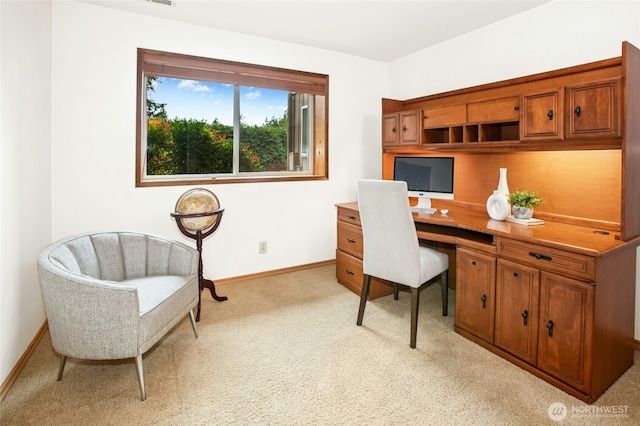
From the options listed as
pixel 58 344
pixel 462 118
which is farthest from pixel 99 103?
pixel 462 118

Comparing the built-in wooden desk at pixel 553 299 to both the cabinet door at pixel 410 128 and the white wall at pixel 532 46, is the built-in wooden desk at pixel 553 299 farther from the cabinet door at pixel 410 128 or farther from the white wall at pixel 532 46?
the cabinet door at pixel 410 128

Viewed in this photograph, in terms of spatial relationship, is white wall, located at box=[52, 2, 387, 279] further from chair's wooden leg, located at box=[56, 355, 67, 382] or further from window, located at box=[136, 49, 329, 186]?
chair's wooden leg, located at box=[56, 355, 67, 382]

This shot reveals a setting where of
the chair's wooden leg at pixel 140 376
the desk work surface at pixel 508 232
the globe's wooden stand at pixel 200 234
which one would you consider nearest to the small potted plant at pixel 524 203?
the desk work surface at pixel 508 232

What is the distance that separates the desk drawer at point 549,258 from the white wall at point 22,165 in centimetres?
276

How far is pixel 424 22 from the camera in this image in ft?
10.5

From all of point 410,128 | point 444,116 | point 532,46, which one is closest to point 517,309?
point 444,116

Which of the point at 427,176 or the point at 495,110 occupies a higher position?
the point at 495,110

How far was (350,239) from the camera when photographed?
3398 millimetres

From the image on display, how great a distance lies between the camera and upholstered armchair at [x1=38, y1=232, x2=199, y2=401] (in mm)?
1792

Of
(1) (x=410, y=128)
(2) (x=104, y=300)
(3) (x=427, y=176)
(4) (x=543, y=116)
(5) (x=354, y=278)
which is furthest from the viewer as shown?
(1) (x=410, y=128)

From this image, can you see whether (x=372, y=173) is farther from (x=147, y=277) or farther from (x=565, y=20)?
(x=147, y=277)

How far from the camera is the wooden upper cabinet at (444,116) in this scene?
3070 mm

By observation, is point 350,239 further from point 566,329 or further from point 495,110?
point 566,329

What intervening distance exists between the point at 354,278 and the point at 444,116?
1629mm
